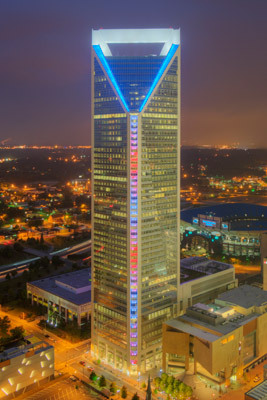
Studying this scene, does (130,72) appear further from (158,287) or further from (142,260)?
(158,287)

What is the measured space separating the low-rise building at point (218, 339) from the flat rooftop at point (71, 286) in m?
15.2

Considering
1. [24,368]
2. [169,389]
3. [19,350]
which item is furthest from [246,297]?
[19,350]

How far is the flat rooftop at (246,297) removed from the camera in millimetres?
46656

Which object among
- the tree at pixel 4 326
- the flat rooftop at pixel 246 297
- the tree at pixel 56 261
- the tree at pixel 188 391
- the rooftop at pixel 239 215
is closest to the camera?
the tree at pixel 188 391

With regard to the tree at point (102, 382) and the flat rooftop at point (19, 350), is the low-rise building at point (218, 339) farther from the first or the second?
the flat rooftop at point (19, 350)

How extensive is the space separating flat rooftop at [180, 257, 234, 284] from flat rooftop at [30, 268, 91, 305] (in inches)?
A: 492

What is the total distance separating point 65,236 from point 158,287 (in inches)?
2211

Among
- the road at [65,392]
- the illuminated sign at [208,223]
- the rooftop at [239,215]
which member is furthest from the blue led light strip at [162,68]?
the illuminated sign at [208,223]

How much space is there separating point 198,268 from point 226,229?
103 feet

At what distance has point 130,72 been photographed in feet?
Result: 140

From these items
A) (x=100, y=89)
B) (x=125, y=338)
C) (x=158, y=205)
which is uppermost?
(x=100, y=89)

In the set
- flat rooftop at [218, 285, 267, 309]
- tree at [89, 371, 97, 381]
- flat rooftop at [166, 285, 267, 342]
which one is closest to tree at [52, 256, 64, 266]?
flat rooftop at [218, 285, 267, 309]

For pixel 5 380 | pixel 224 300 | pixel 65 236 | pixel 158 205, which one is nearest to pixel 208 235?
pixel 65 236

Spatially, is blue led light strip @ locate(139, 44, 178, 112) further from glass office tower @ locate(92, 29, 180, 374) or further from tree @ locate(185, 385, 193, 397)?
tree @ locate(185, 385, 193, 397)
